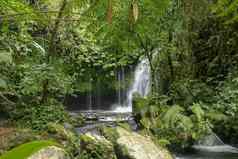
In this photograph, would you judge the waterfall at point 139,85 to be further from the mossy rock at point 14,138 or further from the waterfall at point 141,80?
the mossy rock at point 14,138

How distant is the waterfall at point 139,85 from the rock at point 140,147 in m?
6.98

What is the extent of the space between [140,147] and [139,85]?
7934mm

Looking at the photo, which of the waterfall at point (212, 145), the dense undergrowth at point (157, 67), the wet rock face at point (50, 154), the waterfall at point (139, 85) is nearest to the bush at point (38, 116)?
the dense undergrowth at point (157, 67)

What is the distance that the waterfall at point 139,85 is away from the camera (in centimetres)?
1359

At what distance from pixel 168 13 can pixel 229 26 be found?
1.74 m

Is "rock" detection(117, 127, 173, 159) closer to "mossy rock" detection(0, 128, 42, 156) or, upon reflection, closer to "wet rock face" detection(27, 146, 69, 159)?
"wet rock face" detection(27, 146, 69, 159)

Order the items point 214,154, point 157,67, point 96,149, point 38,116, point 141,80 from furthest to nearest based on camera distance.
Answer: point 141,80, point 157,67, point 38,116, point 214,154, point 96,149

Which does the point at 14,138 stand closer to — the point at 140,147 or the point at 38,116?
the point at 38,116

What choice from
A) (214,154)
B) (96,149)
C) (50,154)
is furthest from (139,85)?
(50,154)

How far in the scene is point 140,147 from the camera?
6.01 metres

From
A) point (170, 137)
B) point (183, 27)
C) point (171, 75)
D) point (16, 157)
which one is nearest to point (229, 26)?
point (183, 27)

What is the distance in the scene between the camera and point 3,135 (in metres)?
7.27

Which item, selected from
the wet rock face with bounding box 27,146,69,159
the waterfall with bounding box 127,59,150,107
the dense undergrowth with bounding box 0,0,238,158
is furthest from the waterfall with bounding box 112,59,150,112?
the wet rock face with bounding box 27,146,69,159

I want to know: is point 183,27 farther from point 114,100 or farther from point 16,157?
point 16,157
